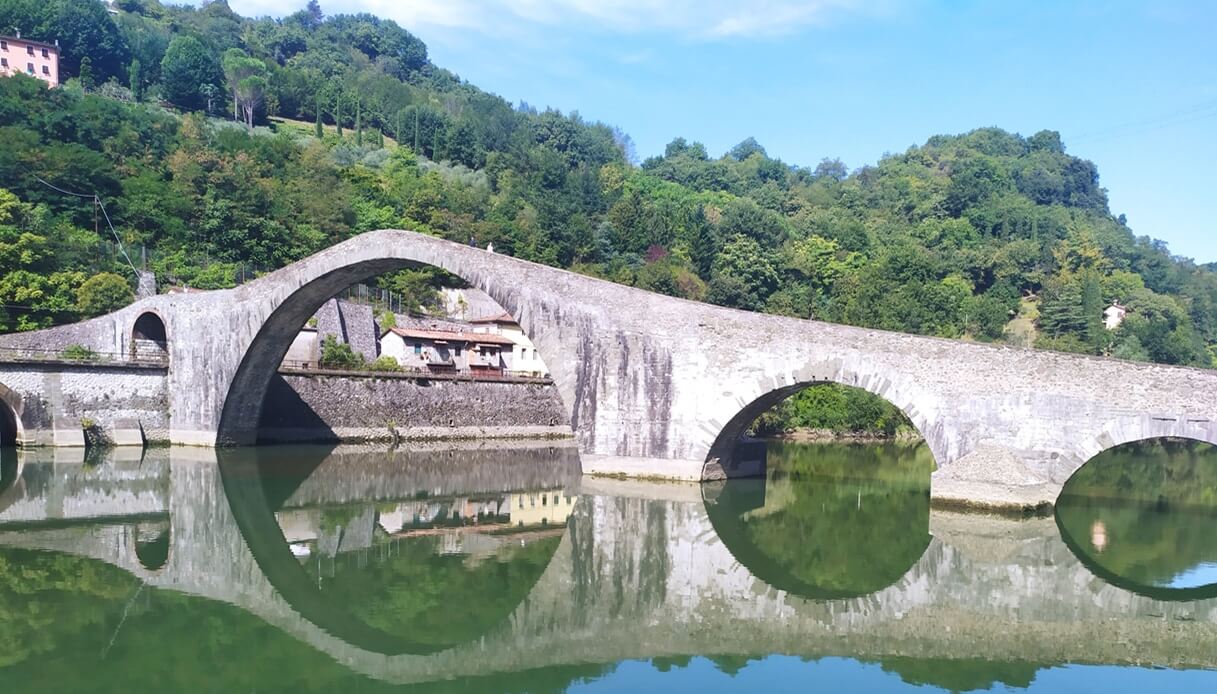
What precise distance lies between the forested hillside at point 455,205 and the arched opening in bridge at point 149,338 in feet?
12.3

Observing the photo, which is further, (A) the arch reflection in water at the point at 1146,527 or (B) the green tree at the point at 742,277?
(B) the green tree at the point at 742,277

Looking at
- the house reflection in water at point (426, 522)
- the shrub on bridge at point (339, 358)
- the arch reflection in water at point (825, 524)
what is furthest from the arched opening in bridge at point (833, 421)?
the house reflection in water at point (426, 522)

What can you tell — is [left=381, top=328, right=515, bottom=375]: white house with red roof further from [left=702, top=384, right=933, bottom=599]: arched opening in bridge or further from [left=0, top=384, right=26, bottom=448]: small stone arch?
[left=0, top=384, right=26, bottom=448]: small stone arch

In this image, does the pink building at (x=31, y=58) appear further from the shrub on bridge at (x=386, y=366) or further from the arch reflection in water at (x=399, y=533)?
the arch reflection in water at (x=399, y=533)

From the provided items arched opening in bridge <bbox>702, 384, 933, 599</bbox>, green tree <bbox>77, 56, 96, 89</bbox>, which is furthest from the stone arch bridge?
green tree <bbox>77, 56, 96, 89</bbox>

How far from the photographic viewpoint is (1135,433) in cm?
1666

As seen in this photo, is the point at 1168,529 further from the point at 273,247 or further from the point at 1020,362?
the point at 273,247

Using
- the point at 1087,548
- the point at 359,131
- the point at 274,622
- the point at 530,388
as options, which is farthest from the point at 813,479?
the point at 359,131

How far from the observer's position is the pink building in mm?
61438

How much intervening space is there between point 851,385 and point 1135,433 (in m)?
5.12

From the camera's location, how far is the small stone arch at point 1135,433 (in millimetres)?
16156

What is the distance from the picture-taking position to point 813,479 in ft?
78.6

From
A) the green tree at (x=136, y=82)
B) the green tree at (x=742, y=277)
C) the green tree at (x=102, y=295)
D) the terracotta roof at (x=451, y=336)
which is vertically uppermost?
the green tree at (x=136, y=82)

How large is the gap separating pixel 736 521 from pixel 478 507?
5206 mm
